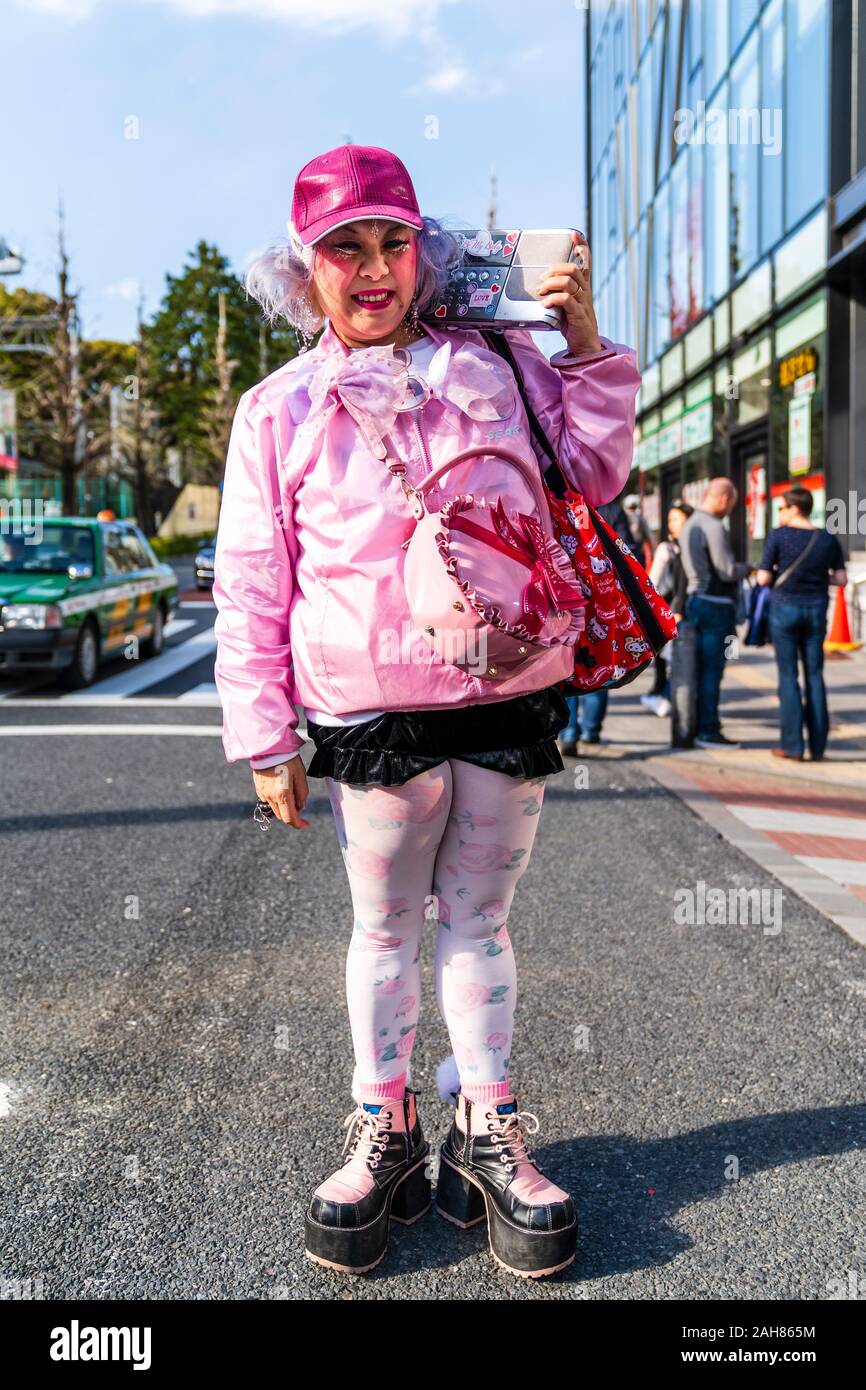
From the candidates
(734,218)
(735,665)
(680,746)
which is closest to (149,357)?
(734,218)

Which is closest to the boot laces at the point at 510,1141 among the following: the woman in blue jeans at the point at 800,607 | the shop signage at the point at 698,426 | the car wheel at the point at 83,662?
the woman in blue jeans at the point at 800,607

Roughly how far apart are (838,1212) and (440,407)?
1761 mm

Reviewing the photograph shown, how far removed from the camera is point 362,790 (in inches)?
84.7

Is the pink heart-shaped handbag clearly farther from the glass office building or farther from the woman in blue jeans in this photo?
the glass office building

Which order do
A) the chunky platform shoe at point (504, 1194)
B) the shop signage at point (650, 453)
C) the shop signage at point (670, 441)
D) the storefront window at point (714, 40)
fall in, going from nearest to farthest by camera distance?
the chunky platform shoe at point (504, 1194) < the storefront window at point (714, 40) < the shop signage at point (670, 441) < the shop signage at point (650, 453)

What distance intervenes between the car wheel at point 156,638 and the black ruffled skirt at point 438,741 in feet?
38.3

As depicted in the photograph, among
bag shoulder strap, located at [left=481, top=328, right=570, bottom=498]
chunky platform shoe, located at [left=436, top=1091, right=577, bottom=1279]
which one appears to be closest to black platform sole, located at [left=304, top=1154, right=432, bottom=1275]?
chunky platform shoe, located at [left=436, top=1091, right=577, bottom=1279]

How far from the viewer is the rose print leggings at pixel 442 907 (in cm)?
217

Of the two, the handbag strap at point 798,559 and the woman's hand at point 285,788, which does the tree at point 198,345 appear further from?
the woman's hand at point 285,788

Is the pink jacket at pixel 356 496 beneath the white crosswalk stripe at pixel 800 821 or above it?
above

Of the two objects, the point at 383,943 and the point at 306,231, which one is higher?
the point at 306,231

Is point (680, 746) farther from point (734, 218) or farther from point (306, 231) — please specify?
point (734, 218)

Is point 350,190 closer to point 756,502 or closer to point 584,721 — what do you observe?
point 584,721

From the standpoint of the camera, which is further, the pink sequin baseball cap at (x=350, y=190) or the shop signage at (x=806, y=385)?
the shop signage at (x=806, y=385)
